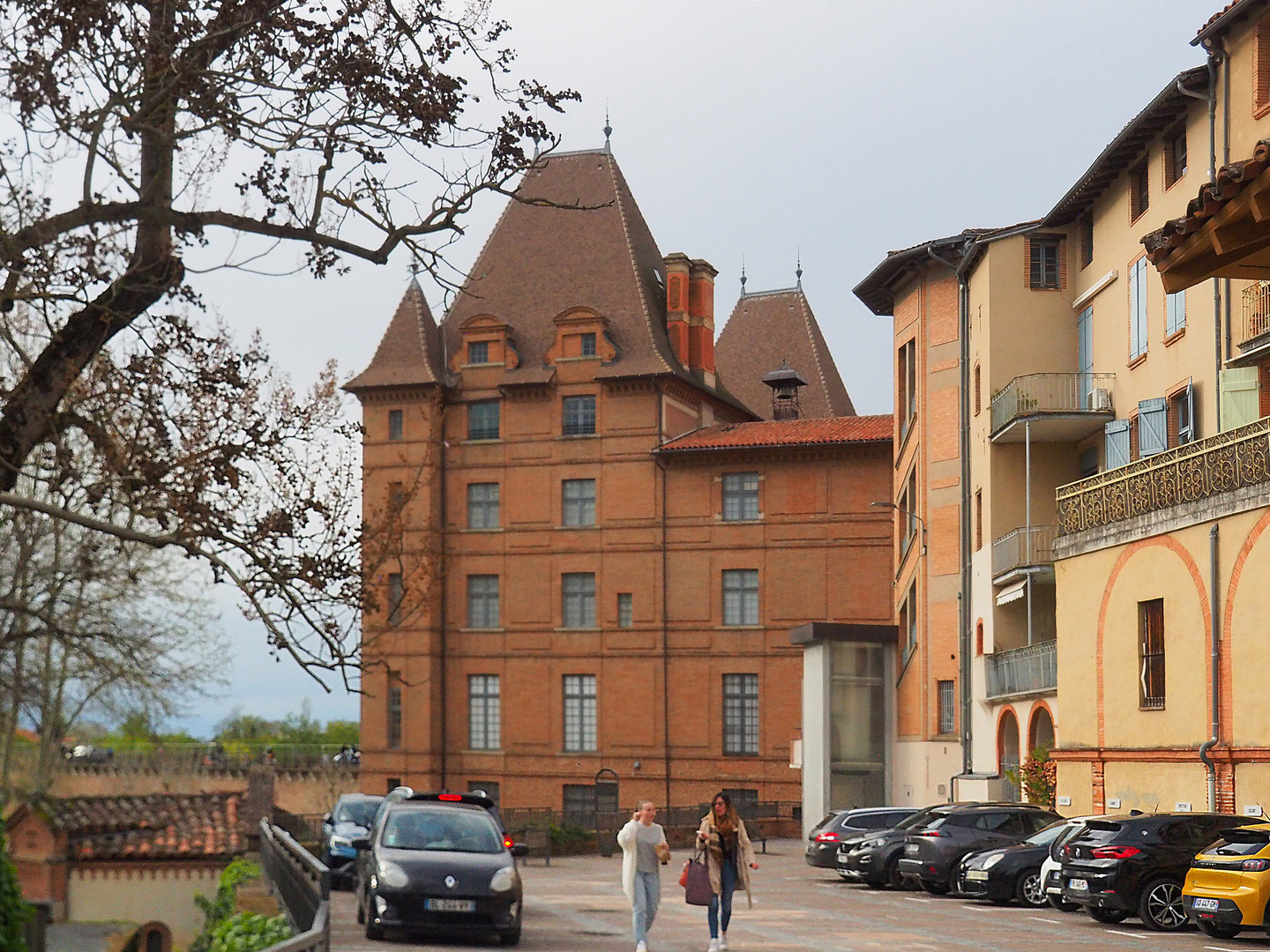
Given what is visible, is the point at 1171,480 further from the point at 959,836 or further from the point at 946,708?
the point at 946,708

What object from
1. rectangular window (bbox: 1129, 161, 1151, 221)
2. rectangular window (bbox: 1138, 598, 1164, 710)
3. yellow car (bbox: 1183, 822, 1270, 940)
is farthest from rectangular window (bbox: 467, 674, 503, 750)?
yellow car (bbox: 1183, 822, 1270, 940)

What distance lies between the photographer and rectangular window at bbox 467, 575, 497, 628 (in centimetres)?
Result: 6284

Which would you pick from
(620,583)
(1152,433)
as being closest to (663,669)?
(620,583)

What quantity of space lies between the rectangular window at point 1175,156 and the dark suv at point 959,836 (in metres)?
14.4

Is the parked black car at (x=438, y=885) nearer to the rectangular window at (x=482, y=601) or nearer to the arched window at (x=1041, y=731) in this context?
the arched window at (x=1041, y=731)

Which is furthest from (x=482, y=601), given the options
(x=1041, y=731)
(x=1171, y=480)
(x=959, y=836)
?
(x=1171, y=480)

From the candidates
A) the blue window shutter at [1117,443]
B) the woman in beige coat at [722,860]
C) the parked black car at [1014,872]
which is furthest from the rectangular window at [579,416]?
the woman in beige coat at [722,860]

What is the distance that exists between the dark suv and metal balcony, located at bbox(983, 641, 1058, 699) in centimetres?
627

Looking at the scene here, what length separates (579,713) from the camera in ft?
200

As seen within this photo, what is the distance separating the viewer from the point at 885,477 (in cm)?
5856

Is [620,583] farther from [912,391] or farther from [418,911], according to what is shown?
[418,911]

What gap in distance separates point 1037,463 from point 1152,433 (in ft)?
20.6

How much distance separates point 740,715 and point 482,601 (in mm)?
10672

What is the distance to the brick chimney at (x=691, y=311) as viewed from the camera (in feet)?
A: 206
